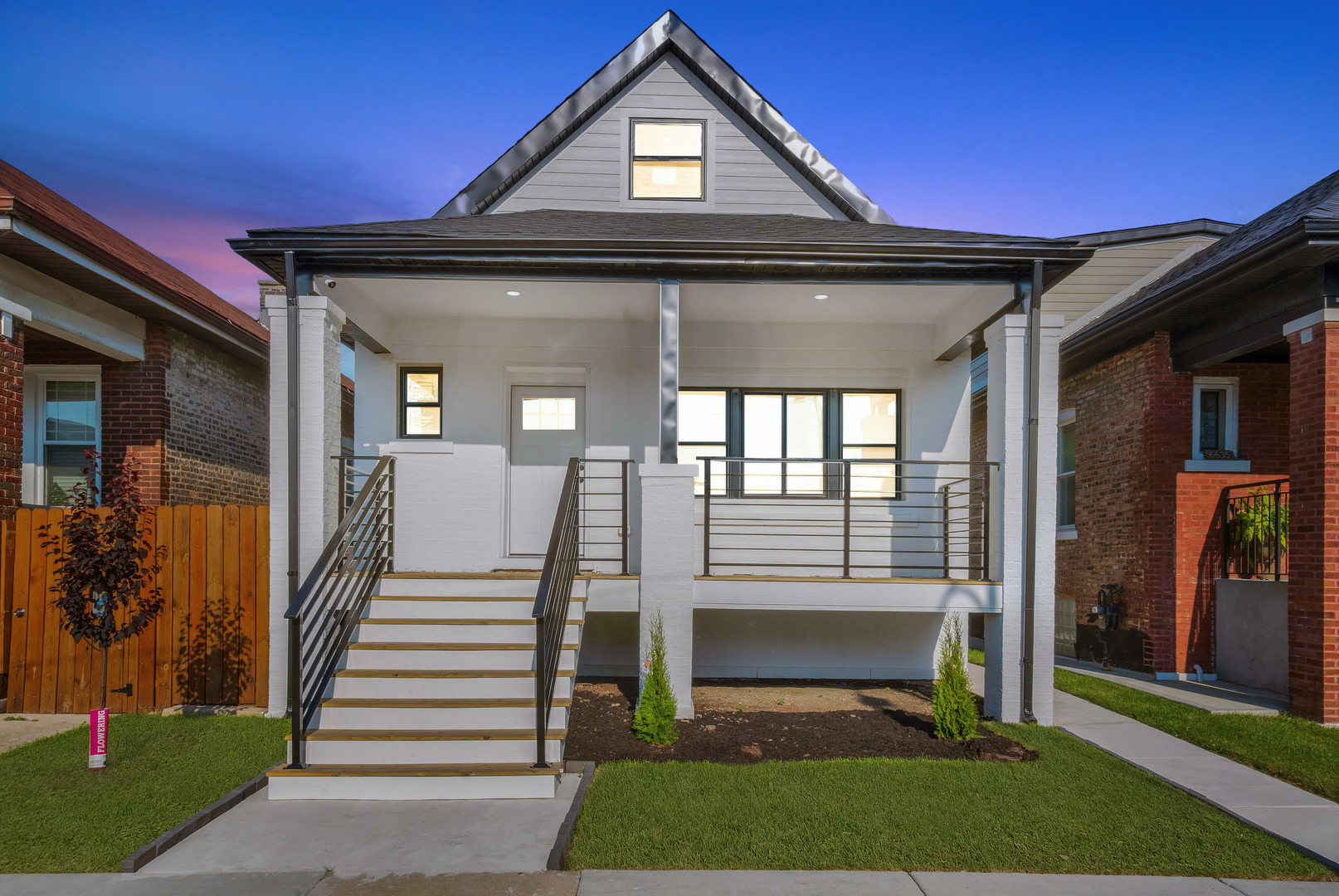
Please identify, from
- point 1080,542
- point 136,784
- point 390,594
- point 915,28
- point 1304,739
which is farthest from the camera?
point 915,28

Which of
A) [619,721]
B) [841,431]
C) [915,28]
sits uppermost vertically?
[915,28]

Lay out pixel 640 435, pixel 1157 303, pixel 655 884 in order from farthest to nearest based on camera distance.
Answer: pixel 640 435
pixel 1157 303
pixel 655 884

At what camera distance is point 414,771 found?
5.00 m

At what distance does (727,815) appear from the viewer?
4.54 metres

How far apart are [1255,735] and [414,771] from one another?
21.5ft

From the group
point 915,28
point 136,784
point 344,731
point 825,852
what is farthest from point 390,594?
point 915,28

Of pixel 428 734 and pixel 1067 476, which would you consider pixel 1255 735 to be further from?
pixel 428 734

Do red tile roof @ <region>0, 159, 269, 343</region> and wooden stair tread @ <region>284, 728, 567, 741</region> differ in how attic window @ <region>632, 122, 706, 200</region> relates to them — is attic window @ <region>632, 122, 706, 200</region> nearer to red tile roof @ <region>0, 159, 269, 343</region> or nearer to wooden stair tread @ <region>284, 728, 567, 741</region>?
red tile roof @ <region>0, 159, 269, 343</region>

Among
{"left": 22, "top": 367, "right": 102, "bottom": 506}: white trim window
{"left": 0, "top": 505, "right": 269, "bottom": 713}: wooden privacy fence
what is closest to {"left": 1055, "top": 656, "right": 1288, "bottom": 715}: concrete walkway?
{"left": 0, "top": 505, "right": 269, "bottom": 713}: wooden privacy fence

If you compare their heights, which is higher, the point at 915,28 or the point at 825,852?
the point at 915,28

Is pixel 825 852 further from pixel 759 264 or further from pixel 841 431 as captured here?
pixel 841 431

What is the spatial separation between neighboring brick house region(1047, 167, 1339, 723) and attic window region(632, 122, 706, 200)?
5.61 metres

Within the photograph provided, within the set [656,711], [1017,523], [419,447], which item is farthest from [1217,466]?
[419,447]

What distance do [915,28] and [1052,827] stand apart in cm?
1736
